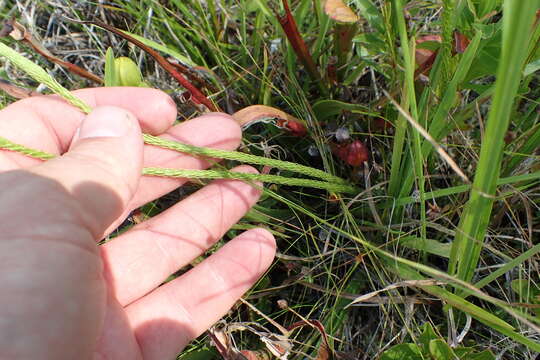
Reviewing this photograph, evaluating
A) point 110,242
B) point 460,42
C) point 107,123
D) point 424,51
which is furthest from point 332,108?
point 110,242

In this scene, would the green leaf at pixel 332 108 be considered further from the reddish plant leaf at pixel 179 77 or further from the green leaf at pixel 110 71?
the green leaf at pixel 110 71

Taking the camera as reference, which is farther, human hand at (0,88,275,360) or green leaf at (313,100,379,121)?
green leaf at (313,100,379,121)

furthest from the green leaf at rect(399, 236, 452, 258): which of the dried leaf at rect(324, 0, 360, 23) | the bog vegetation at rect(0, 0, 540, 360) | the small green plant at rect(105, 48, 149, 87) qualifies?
the small green plant at rect(105, 48, 149, 87)

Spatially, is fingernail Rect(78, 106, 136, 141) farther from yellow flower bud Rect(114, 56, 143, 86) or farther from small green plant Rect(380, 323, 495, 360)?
small green plant Rect(380, 323, 495, 360)

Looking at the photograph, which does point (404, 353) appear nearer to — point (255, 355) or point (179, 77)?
point (255, 355)

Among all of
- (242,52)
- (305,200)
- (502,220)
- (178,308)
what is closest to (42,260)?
(178,308)

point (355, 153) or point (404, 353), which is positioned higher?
point (355, 153)
